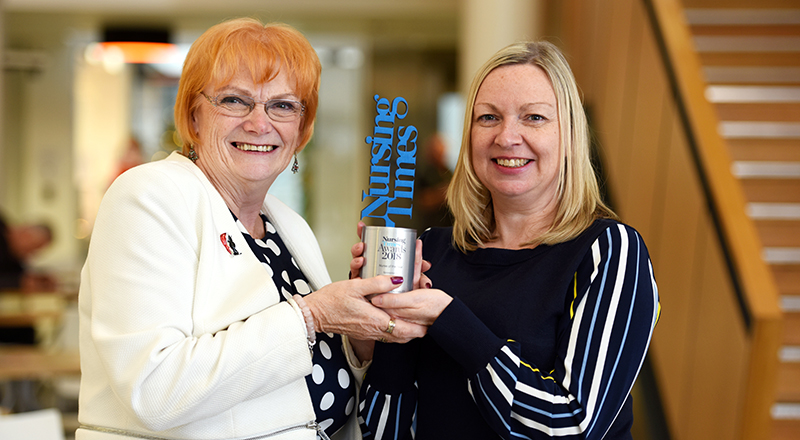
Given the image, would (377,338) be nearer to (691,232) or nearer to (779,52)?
(691,232)

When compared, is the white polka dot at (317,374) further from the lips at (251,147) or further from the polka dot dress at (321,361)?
the lips at (251,147)

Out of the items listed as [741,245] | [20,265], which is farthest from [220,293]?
[20,265]

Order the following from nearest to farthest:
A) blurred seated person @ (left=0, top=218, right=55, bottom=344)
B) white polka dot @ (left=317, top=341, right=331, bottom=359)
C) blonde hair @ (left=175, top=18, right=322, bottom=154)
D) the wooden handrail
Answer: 1. blonde hair @ (left=175, top=18, right=322, bottom=154)
2. white polka dot @ (left=317, top=341, right=331, bottom=359)
3. the wooden handrail
4. blurred seated person @ (left=0, top=218, right=55, bottom=344)

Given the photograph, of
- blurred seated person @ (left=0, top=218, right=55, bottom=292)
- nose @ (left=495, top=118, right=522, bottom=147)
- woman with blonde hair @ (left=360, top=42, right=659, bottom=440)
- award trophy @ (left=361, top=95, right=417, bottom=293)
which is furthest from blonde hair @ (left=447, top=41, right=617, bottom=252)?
blurred seated person @ (left=0, top=218, right=55, bottom=292)

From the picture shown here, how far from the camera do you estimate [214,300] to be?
149cm

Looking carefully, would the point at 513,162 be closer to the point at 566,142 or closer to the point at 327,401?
the point at 566,142

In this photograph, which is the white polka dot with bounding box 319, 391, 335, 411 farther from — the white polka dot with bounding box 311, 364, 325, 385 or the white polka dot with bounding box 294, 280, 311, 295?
the white polka dot with bounding box 294, 280, 311, 295

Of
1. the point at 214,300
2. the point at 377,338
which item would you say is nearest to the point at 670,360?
the point at 377,338

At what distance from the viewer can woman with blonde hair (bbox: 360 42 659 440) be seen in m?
1.46

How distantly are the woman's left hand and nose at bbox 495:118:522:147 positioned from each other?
15.6 inches

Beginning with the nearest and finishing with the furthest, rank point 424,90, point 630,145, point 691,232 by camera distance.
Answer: point 691,232 < point 630,145 < point 424,90

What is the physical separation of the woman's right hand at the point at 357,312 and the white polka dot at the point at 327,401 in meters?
0.26

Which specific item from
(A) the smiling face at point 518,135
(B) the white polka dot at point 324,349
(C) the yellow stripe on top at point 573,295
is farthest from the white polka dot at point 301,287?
(C) the yellow stripe on top at point 573,295

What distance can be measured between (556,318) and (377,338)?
407 millimetres
